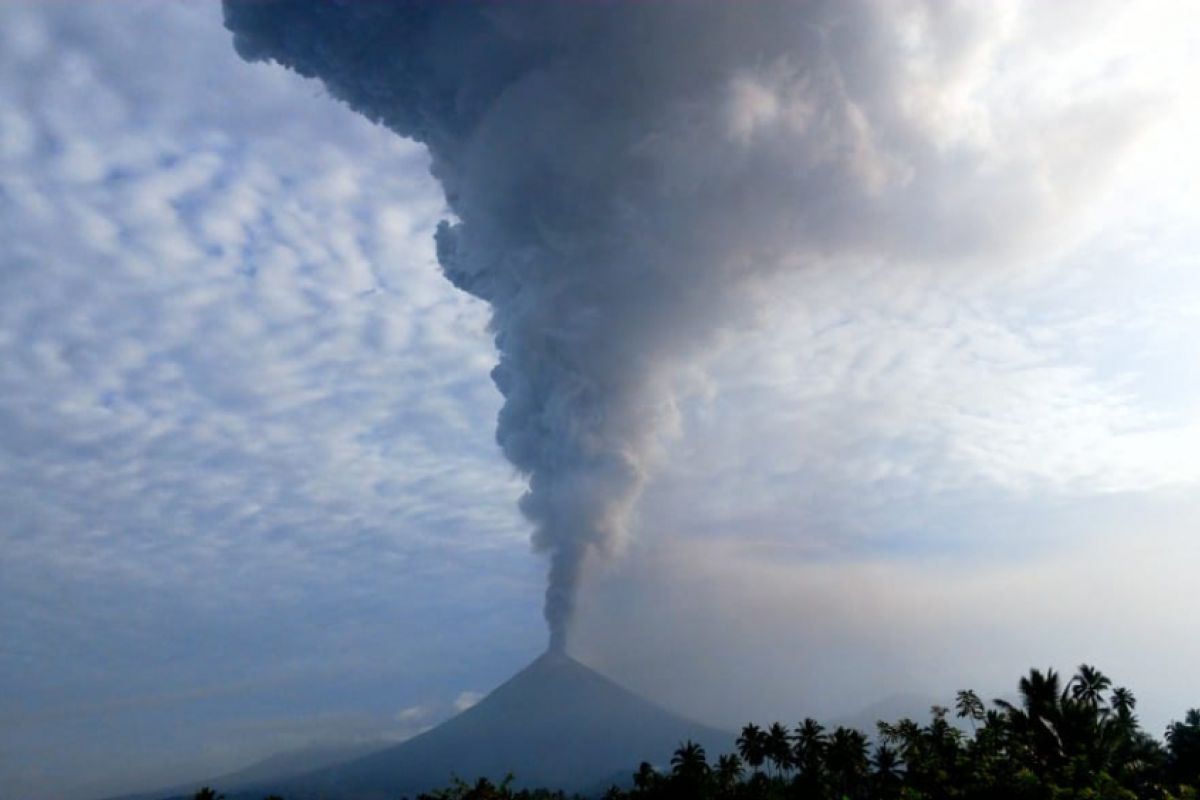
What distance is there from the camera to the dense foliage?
58.9m

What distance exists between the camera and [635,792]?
100250 millimetres

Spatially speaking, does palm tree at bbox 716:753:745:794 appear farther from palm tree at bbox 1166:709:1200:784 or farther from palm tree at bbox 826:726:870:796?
palm tree at bbox 1166:709:1200:784

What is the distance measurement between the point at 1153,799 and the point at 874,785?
32.8 meters

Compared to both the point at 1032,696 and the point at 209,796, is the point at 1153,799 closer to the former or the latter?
the point at 1032,696

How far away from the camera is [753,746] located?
352ft

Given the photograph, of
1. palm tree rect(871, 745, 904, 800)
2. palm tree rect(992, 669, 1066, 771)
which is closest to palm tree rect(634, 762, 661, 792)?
palm tree rect(871, 745, 904, 800)

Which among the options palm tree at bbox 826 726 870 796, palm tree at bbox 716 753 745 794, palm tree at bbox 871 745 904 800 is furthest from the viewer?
palm tree at bbox 716 753 745 794

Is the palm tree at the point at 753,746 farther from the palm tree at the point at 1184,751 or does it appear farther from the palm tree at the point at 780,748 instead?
the palm tree at the point at 1184,751

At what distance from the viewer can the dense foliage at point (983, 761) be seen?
193 feet

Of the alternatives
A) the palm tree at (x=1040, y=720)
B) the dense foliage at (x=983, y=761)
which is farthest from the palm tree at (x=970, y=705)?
the palm tree at (x=1040, y=720)

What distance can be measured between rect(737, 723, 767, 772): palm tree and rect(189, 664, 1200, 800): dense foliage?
0.20 metres

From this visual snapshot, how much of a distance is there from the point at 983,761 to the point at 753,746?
48.1 m

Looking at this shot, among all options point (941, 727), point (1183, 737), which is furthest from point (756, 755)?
point (1183, 737)

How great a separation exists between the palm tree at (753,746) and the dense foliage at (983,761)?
7.8 inches
